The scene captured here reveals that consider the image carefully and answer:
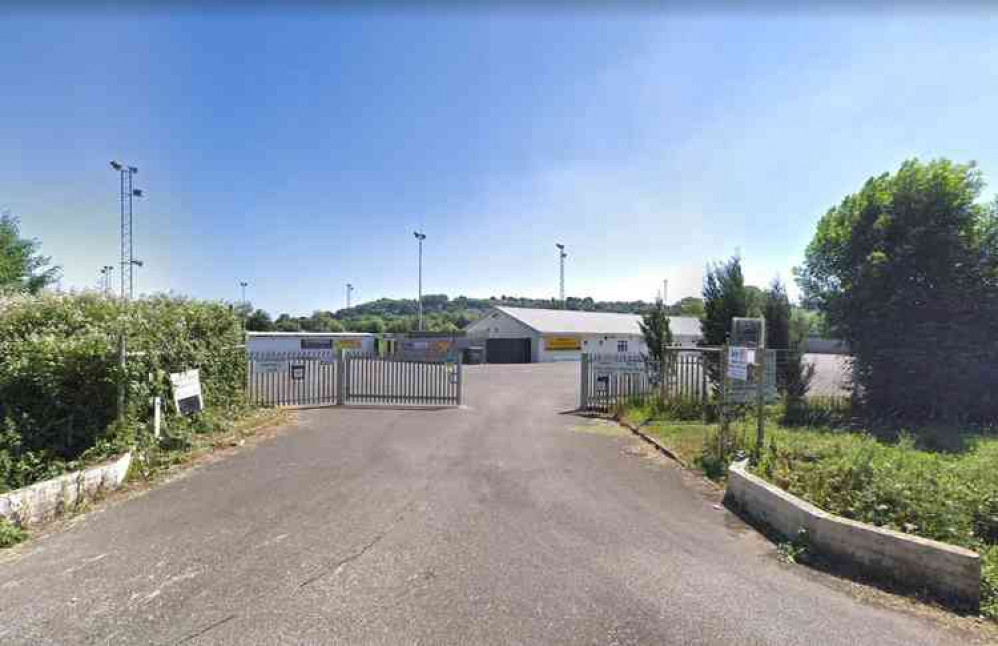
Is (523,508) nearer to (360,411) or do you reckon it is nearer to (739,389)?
(739,389)

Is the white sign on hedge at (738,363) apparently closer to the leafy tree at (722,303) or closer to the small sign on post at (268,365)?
the leafy tree at (722,303)

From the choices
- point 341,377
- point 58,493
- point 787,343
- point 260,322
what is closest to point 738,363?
point 787,343

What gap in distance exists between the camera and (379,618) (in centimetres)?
306

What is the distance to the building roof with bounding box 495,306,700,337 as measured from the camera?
138ft

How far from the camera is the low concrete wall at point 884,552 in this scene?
3.39 meters

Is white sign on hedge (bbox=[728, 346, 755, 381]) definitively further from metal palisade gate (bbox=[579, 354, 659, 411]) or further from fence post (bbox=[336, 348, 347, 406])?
fence post (bbox=[336, 348, 347, 406])

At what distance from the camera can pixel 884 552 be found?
3.73 metres

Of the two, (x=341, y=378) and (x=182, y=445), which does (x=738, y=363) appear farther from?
(x=341, y=378)

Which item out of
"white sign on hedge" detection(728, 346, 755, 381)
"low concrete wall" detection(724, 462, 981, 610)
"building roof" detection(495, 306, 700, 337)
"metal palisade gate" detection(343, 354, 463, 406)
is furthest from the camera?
"building roof" detection(495, 306, 700, 337)

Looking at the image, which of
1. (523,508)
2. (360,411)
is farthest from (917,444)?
(360,411)

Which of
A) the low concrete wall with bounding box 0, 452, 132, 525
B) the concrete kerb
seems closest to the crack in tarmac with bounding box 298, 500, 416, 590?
the low concrete wall with bounding box 0, 452, 132, 525

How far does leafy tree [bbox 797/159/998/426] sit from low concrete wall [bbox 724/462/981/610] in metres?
8.24

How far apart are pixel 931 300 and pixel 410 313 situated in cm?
12961

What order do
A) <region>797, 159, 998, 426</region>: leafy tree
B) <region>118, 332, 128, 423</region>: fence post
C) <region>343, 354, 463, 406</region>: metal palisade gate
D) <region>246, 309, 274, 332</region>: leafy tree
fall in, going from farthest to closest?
<region>246, 309, 274, 332</region>: leafy tree → <region>343, 354, 463, 406</region>: metal palisade gate → <region>797, 159, 998, 426</region>: leafy tree → <region>118, 332, 128, 423</region>: fence post
